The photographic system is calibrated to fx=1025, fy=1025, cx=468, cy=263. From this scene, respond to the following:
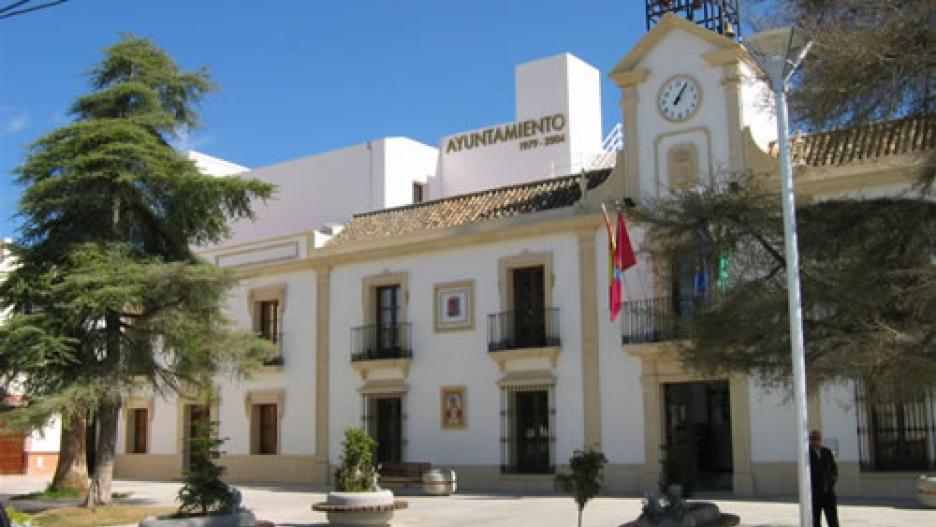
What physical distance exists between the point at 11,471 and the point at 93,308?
1886 cm

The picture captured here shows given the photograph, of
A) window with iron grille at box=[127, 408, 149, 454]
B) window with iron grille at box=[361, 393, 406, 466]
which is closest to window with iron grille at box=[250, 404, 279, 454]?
window with iron grille at box=[361, 393, 406, 466]

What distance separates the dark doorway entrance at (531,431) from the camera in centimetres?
2269

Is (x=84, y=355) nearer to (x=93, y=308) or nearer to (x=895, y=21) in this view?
(x=93, y=308)

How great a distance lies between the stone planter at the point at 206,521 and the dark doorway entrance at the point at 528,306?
32.6 feet

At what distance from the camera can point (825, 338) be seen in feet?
34.8

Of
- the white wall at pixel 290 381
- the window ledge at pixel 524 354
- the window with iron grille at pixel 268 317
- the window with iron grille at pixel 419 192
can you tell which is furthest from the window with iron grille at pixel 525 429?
the window with iron grille at pixel 419 192

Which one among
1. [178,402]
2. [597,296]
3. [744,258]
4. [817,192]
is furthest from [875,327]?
[178,402]

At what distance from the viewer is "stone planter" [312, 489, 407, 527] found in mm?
14742

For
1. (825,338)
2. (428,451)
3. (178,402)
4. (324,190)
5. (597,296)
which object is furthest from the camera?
(324,190)

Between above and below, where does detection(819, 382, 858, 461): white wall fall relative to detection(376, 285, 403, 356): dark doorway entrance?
below

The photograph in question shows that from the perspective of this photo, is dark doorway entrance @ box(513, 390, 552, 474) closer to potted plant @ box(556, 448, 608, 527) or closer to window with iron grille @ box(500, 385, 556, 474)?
window with iron grille @ box(500, 385, 556, 474)

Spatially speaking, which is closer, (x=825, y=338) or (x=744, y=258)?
(x=825, y=338)

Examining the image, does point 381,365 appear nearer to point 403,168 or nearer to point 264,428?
point 264,428

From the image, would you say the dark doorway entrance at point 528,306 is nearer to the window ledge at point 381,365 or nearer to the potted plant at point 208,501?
the window ledge at point 381,365
